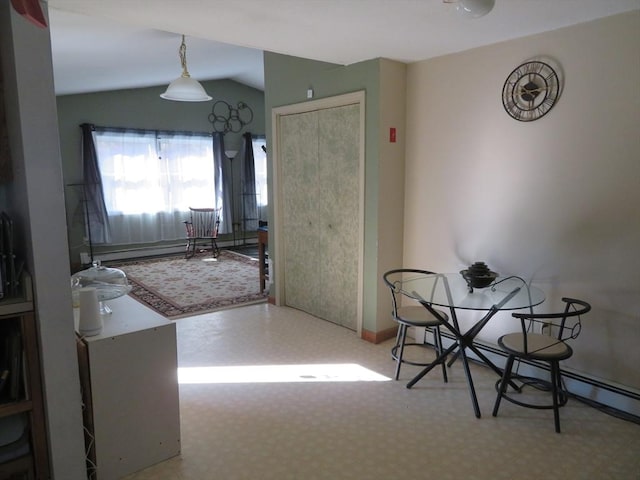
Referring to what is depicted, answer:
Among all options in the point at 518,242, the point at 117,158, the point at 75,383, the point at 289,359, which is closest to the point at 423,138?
the point at 518,242

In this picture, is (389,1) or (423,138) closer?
(389,1)

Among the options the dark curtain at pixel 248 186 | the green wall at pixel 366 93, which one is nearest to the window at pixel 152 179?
the dark curtain at pixel 248 186

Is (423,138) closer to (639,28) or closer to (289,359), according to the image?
(639,28)

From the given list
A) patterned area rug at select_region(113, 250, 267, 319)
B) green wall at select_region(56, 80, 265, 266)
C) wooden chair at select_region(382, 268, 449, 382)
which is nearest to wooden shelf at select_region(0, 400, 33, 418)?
wooden chair at select_region(382, 268, 449, 382)

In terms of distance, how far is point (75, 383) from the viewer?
177 centimetres

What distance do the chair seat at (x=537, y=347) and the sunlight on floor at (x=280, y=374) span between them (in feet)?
2.85

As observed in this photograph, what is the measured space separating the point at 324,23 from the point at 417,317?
188 cm

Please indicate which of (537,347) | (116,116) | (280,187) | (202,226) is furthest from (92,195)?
(537,347)

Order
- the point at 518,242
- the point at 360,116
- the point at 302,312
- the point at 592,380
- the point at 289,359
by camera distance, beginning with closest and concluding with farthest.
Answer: the point at 592,380 → the point at 518,242 → the point at 289,359 → the point at 360,116 → the point at 302,312

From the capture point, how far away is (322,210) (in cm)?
399

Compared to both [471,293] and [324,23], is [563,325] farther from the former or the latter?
[324,23]

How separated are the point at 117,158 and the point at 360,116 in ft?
16.1

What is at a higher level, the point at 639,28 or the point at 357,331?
the point at 639,28

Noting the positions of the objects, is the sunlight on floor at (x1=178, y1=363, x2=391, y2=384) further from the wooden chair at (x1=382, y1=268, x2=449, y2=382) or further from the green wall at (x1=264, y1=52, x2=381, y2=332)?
the green wall at (x1=264, y1=52, x2=381, y2=332)
